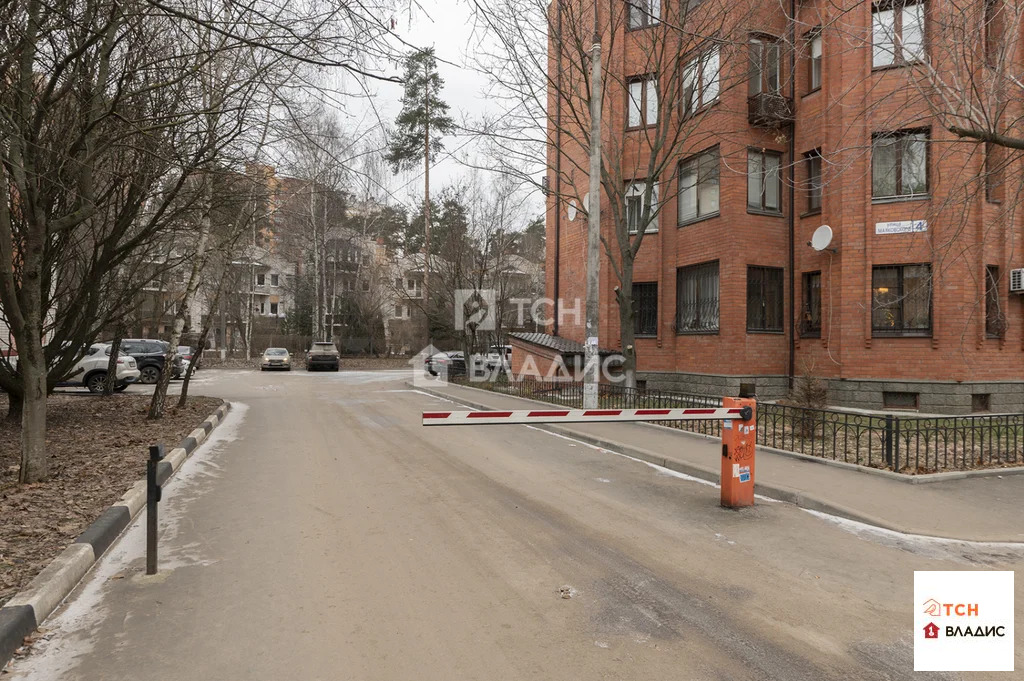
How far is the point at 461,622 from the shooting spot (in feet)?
13.0

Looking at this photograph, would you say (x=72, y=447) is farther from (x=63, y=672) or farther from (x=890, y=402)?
(x=890, y=402)

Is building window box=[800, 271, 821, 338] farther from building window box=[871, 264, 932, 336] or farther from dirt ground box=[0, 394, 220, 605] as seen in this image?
dirt ground box=[0, 394, 220, 605]

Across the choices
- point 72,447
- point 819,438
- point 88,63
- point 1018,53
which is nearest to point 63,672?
point 88,63

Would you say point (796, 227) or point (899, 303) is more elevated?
point (796, 227)

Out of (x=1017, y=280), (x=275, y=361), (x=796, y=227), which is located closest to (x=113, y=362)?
(x=275, y=361)

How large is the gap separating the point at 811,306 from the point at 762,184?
3594 mm

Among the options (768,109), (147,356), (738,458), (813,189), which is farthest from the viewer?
(147,356)

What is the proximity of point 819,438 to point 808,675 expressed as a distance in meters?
8.75

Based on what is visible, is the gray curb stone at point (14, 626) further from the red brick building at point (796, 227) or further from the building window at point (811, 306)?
the building window at point (811, 306)

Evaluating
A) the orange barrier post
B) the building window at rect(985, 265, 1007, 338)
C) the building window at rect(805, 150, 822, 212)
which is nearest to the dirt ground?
the orange barrier post

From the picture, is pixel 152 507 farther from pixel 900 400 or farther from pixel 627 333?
pixel 900 400

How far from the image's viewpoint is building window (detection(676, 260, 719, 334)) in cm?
1756

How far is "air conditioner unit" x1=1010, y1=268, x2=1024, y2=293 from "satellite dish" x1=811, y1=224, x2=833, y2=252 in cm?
403

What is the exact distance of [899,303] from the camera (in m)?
14.9
